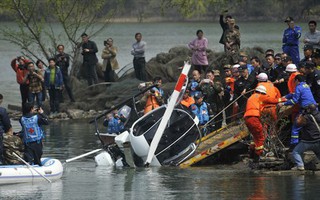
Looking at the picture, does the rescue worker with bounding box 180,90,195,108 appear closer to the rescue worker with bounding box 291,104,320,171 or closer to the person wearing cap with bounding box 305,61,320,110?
the person wearing cap with bounding box 305,61,320,110

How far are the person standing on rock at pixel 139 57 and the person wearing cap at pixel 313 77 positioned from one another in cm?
1526

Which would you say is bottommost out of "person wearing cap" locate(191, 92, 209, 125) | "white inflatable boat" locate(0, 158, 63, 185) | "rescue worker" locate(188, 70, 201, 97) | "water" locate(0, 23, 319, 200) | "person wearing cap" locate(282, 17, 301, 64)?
"water" locate(0, 23, 319, 200)

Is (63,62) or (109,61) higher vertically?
(63,62)

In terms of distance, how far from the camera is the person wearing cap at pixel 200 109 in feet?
83.8

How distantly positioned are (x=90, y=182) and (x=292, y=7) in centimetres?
5331

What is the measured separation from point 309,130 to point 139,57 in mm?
17210

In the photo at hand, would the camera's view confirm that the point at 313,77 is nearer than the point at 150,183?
No

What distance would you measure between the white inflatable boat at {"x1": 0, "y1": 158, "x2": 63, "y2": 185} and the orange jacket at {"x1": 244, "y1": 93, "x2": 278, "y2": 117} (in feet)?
14.0

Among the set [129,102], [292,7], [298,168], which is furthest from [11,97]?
[292,7]

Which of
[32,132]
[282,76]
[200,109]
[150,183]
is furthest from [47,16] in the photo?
[150,183]

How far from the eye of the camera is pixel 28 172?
22125 millimetres

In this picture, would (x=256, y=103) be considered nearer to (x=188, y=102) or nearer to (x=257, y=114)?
(x=257, y=114)

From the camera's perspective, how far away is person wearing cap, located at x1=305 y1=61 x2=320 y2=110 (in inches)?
891

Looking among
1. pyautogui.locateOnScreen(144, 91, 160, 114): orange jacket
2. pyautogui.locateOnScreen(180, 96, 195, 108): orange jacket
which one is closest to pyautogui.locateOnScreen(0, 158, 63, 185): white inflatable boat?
pyautogui.locateOnScreen(144, 91, 160, 114): orange jacket
